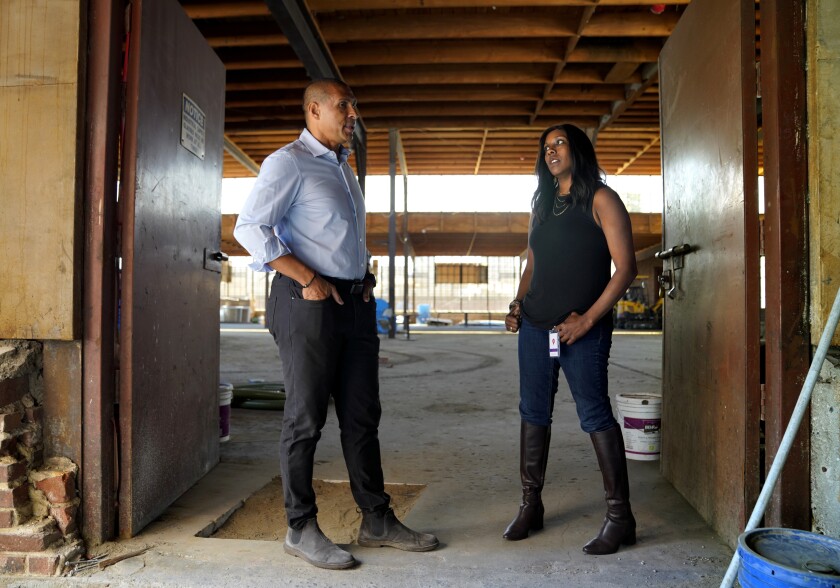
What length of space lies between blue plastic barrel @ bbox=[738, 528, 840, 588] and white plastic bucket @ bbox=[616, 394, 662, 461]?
188cm

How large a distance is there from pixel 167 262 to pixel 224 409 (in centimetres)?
153

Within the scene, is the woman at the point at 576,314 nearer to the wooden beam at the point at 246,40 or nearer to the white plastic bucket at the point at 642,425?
the white plastic bucket at the point at 642,425

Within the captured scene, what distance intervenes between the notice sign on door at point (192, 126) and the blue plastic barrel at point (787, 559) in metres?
2.84

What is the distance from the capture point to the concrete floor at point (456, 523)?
2340 millimetres

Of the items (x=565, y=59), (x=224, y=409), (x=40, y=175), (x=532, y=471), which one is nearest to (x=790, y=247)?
(x=532, y=471)

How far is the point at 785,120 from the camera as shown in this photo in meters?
2.33

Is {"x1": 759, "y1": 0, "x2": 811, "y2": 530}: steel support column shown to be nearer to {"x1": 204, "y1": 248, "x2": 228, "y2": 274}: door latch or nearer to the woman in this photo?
the woman

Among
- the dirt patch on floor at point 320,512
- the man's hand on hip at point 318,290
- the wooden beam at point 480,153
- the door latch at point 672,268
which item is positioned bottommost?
the dirt patch on floor at point 320,512

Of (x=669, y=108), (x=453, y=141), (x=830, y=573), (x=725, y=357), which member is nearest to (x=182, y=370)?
(x=725, y=357)

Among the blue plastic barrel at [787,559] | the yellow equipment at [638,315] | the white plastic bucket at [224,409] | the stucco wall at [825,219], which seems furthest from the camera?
the yellow equipment at [638,315]

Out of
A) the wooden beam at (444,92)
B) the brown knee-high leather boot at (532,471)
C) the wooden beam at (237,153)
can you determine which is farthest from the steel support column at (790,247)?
the wooden beam at (237,153)

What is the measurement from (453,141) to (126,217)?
12.1 m

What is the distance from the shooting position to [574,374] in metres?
2.67

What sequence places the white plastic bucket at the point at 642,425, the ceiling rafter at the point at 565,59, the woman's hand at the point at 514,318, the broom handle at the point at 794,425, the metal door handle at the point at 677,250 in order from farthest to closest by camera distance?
the ceiling rafter at the point at 565,59, the white plastic bucket at the point at 642,425, the metal door handle at the point at 677,250, the woman's hand at the point at 514,318, the broom handle at the point at 794,425
